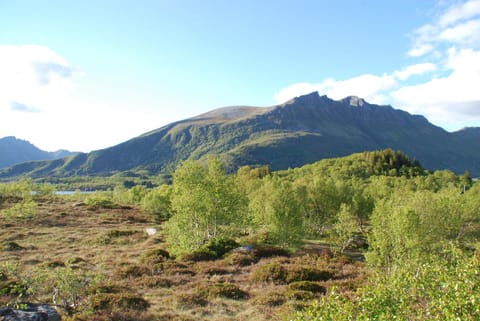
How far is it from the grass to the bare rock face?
4.78 ft

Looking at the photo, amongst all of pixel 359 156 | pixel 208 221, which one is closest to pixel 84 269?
pixel 208 221

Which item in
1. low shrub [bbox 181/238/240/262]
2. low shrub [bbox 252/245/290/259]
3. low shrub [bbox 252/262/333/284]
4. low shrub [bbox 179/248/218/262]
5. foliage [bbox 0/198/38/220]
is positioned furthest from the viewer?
foliage [bbox 0/198/38/220]

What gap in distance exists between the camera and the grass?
18.6 metres

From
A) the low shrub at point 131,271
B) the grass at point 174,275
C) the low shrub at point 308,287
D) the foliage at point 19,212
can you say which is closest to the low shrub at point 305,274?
the grass at point 174,275

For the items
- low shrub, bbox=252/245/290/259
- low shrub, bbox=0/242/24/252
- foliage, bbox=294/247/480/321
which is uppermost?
foliage, bbox=294/247/480/321

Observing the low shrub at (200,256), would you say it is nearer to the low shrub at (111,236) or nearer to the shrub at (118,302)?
the shrub at (118,302)

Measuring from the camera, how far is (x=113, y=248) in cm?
4050

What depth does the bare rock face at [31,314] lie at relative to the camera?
549 inches

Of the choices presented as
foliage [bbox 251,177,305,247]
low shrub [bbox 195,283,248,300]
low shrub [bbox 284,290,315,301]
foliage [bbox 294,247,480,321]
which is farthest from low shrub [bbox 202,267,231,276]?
foliage [bbox 294,247,480,321]

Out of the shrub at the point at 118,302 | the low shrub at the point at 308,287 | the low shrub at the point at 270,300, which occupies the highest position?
the shrub at the point at 118,302

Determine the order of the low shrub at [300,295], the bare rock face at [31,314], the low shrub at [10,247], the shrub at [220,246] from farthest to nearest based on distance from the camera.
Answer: the low shrub at [10,247], the shrub at [220,246], the low shrub at [300,295], the bare rock face at [31,314]

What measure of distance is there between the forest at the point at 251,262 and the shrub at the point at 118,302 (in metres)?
0.09

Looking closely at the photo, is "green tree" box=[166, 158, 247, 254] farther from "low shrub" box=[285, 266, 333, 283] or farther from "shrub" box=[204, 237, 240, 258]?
"low shrub" box=[285, 266, 333, 283]

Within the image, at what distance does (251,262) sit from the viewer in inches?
1278
